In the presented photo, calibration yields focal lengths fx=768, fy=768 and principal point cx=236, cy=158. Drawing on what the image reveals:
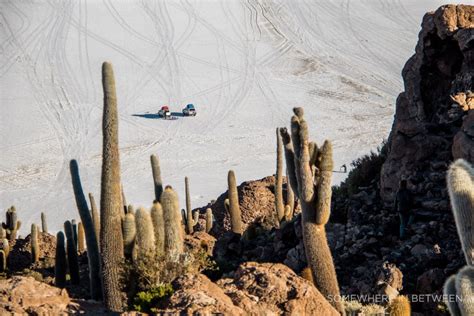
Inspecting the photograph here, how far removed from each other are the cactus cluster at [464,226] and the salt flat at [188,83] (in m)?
23.9

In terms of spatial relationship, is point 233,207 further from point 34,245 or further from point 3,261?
point 3,261

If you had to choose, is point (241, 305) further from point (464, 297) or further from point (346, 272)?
point (346, 272)

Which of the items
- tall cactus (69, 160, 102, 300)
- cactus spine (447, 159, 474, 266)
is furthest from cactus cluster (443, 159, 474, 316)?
tall cactus (69, 160, 102, 300)

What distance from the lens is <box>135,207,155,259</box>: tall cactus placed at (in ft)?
39.7

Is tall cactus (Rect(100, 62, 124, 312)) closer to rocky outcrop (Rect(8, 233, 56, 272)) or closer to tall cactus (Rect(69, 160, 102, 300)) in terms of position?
tall cactus (Rect(69, 160, 102, 300))

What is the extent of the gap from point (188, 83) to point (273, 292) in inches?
1786

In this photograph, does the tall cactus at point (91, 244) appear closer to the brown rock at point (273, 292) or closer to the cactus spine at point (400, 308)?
the brown rock at point (273, 292)

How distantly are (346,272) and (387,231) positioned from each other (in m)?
1.42

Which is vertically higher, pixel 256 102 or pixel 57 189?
pixel 256 102

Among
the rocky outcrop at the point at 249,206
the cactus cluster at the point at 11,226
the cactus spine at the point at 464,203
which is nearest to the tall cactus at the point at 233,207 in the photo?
the rocky outcrop at the point at 249,206

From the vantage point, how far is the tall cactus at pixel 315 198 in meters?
12.3

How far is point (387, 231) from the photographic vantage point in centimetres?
1523

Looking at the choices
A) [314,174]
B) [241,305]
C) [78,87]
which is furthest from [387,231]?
[78,87]

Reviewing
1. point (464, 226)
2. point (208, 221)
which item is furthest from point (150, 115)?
point (464, 226)
